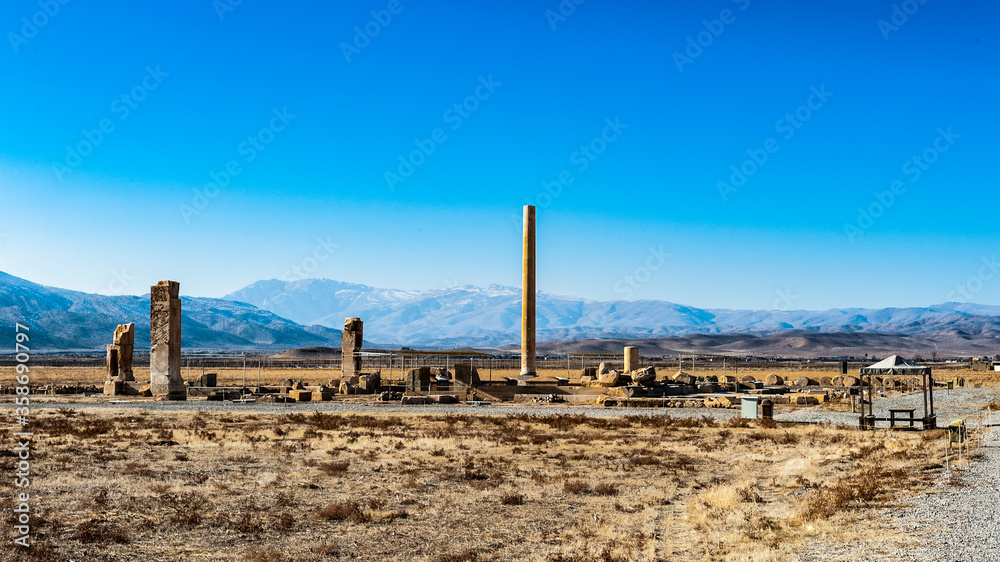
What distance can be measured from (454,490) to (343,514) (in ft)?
9.83

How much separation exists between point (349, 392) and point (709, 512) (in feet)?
109

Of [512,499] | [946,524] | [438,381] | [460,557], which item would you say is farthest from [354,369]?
[946,524]

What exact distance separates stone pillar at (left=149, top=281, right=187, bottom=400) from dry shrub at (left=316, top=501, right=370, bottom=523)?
2670 centimetres

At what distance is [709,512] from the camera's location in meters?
13.2

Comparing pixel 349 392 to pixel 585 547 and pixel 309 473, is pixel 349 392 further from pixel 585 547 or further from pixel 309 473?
pixel 585 547

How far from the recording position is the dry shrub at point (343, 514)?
13117mm

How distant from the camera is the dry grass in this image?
1148cm

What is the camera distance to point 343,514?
13.3 m

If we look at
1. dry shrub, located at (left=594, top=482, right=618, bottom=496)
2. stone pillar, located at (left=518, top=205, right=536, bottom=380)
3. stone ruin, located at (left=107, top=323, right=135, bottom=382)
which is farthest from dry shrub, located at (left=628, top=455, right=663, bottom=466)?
stone ruin, located at (left=107, top=323, right=135, bottom=382)

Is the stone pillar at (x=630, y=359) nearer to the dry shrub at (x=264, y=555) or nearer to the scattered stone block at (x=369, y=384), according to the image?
the scattered stone block at (x=369, y=384)

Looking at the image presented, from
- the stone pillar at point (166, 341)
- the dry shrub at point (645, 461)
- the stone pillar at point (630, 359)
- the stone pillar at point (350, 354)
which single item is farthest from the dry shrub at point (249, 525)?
the stone pillar at point (630, 359)

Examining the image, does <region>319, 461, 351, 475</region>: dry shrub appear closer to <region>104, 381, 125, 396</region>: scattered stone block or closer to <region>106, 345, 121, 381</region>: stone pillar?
<region>104, 381, 125, 396</region>: scattered stone block

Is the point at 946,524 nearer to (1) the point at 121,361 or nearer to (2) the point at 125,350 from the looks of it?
(1) the point at 121,361

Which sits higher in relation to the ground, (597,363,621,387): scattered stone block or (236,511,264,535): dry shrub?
(597,363,621,387): scattered stone block
